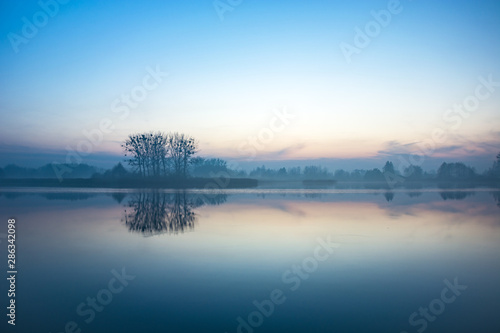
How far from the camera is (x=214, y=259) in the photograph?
920 centimetres

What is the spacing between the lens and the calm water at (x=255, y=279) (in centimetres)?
542

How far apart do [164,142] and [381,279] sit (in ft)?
250

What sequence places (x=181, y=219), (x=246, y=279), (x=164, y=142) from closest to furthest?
(x=246, y=279) < (x=181, y=219) < (x=164, y=142)

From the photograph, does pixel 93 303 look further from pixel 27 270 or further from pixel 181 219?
pixel 181 219

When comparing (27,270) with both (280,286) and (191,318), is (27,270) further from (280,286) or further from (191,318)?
(280,286)

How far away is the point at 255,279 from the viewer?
7520mm

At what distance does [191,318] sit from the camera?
213 inches

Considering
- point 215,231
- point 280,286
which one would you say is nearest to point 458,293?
point 280,286

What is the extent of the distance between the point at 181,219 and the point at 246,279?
10362mm

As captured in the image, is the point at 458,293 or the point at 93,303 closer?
the point at 93,303

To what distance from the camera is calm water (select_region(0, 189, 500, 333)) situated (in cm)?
542

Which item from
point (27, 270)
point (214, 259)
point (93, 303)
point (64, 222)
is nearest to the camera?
point (93, 303)

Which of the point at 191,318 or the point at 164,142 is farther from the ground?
the point at 164,142

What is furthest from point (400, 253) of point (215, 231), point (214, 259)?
point (215, 231)
